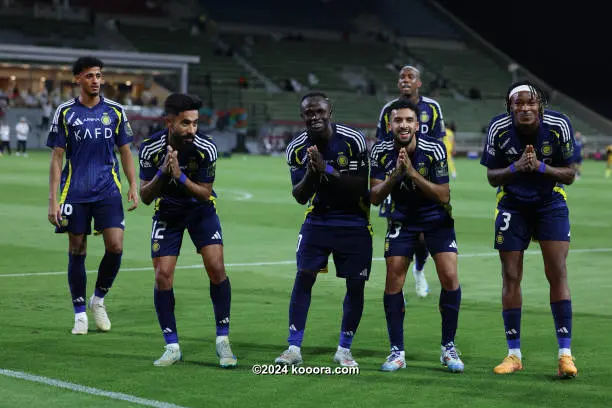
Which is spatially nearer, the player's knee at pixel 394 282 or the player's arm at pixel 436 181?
→ the player's arm at pixel 436 181

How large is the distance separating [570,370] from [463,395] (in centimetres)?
100

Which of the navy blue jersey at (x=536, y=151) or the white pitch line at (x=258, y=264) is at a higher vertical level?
the navy blue jersey at (x=536, y=151)

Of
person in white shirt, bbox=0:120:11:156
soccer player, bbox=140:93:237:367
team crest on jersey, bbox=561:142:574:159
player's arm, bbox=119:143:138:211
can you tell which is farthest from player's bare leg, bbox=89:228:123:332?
person in white shirt, bbox=0:120:11:156

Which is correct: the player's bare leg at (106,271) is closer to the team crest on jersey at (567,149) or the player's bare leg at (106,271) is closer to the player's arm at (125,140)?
the player's arm at (125,140)

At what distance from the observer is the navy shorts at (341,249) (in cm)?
910

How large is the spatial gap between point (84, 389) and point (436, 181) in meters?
3.04

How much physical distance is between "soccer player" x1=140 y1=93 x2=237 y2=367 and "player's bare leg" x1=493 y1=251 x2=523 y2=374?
2.15m

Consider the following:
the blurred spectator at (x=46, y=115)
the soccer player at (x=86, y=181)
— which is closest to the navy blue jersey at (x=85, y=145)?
the soccer player at (x=86, y=181)

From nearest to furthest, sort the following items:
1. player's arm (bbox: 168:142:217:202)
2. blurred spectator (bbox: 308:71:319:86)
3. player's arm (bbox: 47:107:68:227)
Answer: player's arm (bbox: 168:142:217:202)
player's arm (bbox: 47:107:68:227)
blurred spectator (bbox: 308:71:319:86)

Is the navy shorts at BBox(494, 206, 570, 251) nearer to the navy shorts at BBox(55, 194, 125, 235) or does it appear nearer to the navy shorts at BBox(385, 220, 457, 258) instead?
the navy shorts at BBox(385, 220, 457, 258)

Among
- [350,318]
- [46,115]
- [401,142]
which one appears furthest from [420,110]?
[46,115]

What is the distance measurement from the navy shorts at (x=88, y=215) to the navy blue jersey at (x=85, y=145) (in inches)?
2.2

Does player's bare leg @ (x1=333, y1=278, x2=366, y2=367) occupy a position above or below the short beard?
below

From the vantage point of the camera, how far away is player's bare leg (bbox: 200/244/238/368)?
29.9ft
